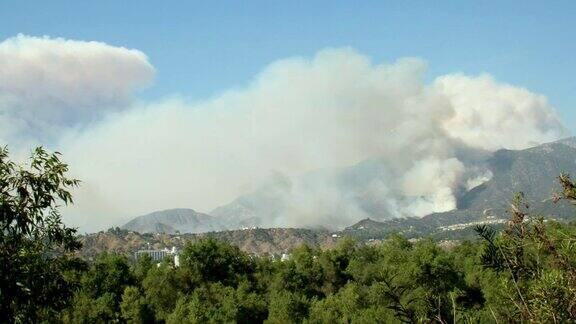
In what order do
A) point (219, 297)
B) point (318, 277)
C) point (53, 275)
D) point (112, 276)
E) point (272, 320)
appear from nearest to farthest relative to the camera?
point (53, 275) → point (272, 320) → point (219, 297) → point (112, 276) → point (318, 277)

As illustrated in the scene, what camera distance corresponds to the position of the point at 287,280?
245 feet

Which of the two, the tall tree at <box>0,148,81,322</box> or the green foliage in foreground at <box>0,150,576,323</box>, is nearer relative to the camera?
the green foliage in foreground at <box>0,150,576,323</box>

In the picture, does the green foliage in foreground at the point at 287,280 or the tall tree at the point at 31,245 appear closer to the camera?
the green foliage in foreground at the point at 287,280

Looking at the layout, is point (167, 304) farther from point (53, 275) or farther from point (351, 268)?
point (53, 275)

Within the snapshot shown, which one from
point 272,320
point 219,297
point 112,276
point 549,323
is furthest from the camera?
point 112,276

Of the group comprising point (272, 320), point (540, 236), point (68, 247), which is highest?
point (68, 247)

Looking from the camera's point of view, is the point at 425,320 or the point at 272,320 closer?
the point at 425,320

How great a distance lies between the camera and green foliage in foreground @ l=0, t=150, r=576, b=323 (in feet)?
24.7

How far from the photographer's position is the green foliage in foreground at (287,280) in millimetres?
7531

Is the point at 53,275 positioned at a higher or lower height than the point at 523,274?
higher

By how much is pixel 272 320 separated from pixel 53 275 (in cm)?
4214

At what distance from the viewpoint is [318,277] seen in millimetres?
79500

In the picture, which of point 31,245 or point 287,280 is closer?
point 31,245

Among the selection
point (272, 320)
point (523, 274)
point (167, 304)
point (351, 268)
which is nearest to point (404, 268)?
point (351, 268)
